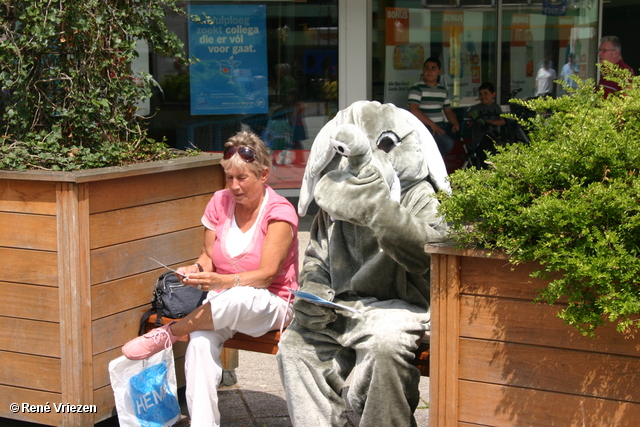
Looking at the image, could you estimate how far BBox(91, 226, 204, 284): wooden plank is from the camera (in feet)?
Result: 11.7

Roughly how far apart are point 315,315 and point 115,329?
3.58 ft

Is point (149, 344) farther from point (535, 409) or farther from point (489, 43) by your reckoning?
point (489, 43)

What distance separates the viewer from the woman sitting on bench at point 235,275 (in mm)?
3344

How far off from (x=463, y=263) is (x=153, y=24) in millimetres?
2422

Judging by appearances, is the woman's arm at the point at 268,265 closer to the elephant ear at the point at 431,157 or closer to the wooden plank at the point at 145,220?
the wooden plank at the point at 145,220

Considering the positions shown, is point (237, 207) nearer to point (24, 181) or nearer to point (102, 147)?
point (102, 147)

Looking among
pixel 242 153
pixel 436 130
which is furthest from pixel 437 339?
pixel 436 130

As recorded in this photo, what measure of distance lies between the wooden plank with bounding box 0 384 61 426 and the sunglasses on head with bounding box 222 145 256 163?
1.31m

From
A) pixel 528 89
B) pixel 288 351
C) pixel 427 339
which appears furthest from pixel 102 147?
pixel 528 89

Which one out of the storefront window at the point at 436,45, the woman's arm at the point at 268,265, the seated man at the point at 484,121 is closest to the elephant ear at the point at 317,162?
the woman's arm at the point at 268,265

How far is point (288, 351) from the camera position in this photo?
10.3 feet

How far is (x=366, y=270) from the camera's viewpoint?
3213 mm

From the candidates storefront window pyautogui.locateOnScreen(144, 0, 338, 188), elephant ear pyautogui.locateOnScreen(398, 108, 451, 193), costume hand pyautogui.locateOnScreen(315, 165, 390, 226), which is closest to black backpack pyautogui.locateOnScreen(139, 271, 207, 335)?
costume hand pyautogui.locateOnScreen(315, 165, 390, 226)

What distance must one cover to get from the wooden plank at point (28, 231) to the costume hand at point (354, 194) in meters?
1.28
